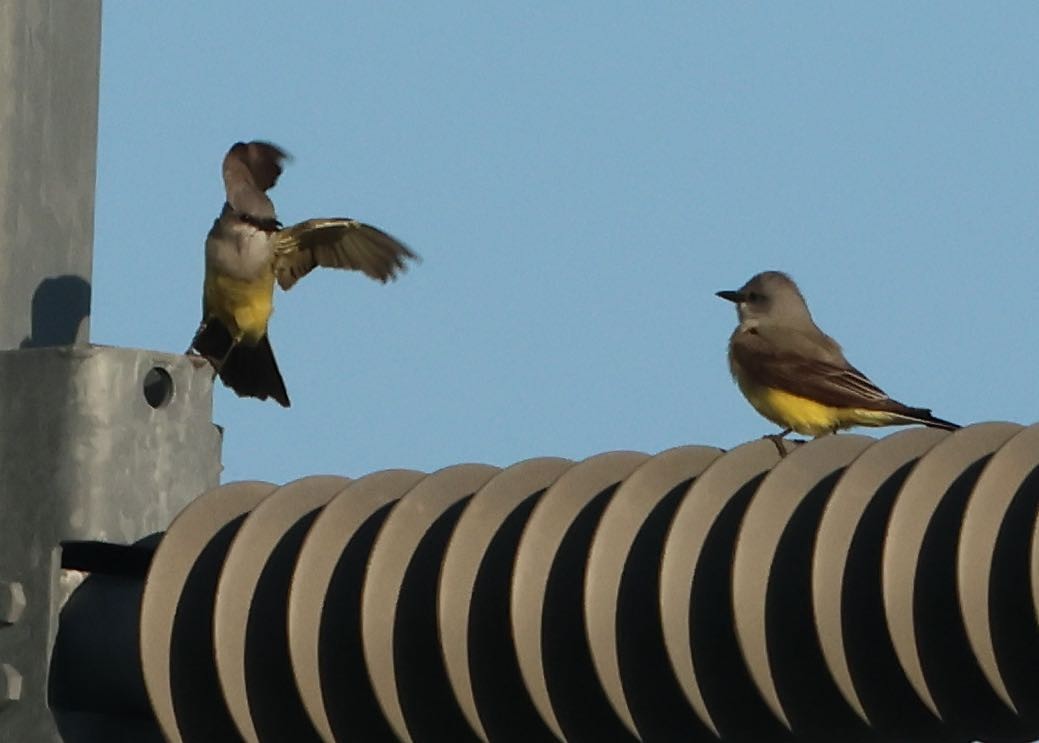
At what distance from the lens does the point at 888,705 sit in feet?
9.39

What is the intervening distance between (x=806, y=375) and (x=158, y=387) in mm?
4381

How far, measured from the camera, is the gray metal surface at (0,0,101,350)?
349cm

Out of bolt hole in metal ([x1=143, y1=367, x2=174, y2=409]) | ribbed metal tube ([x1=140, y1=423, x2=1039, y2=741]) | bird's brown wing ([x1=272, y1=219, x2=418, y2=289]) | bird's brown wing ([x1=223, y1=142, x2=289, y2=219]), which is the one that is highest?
bird's brown wing ([x1=223, y1=142, x2=289, y2=219])

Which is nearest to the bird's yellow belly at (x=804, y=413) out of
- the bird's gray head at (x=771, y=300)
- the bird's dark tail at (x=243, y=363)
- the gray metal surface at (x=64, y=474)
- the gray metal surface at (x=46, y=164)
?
the bird's gray head at (x=771, y=300)

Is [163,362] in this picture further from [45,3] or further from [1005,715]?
[1005,715]

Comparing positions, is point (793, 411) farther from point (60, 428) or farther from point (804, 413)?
point (60, 428)

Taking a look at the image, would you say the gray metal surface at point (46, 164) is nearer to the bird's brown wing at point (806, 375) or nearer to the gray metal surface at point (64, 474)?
the gray metal surface at point (64, 474)

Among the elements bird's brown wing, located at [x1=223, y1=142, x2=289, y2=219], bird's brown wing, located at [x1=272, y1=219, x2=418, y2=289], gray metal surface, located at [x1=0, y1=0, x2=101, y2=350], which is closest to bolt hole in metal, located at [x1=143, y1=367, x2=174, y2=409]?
gray metal surface, located at [x1=0, y1=0, x2=101, y2=350]

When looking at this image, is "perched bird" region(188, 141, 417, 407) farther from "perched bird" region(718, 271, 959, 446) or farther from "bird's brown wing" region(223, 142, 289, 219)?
"perched bird" region(718, 271, 959, 446)

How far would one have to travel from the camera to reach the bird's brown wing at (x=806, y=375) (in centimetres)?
736

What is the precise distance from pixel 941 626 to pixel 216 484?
1.29 meters

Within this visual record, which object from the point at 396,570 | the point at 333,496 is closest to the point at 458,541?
the point at 396,570

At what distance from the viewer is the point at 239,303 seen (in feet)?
28.9

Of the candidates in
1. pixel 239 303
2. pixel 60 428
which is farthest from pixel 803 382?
pixel 60 428
